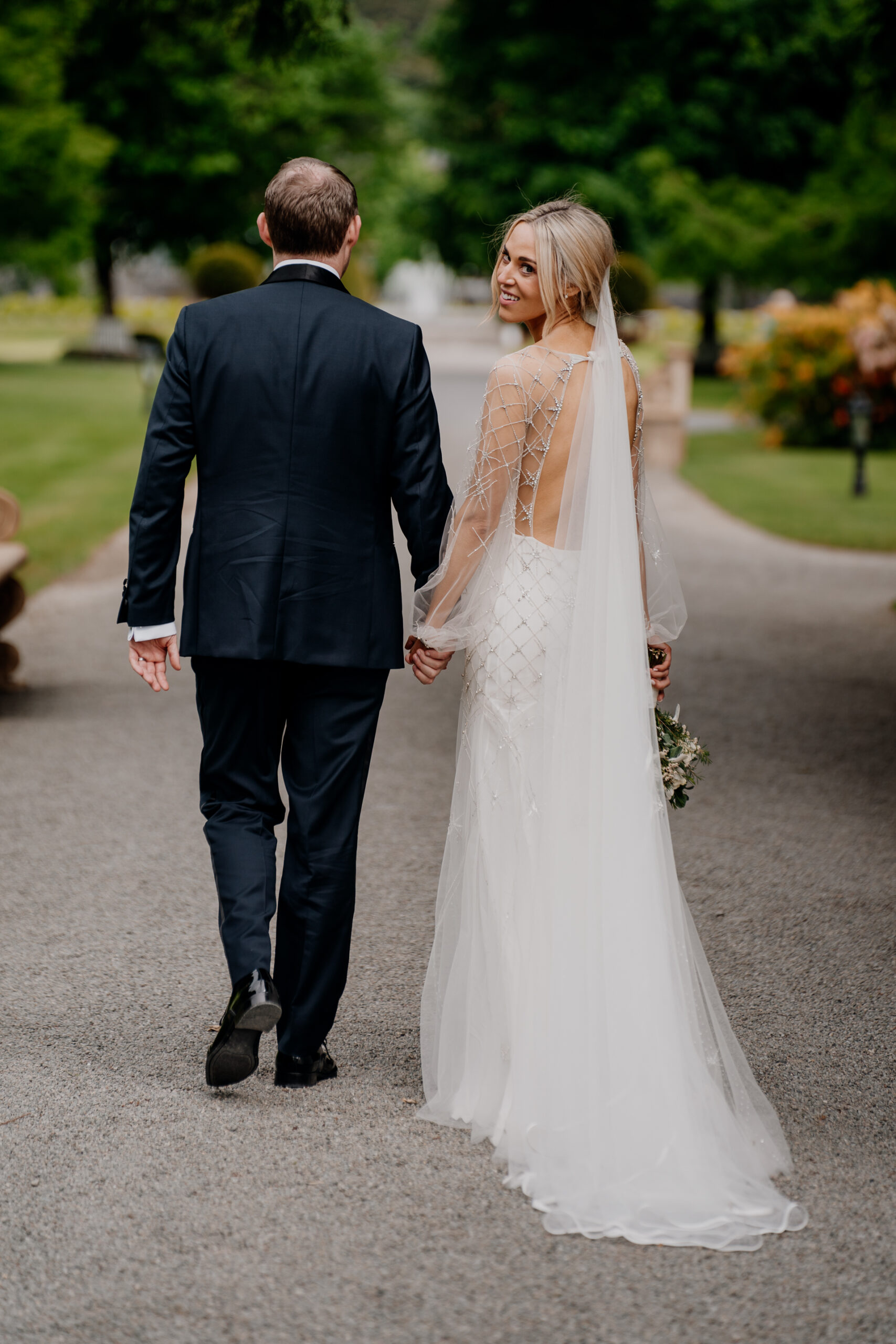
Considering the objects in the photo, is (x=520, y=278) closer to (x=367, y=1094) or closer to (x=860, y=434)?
(x=367, y=1094)

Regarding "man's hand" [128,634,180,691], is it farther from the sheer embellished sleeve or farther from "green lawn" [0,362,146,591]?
"green lawn" [0,362,146,591]

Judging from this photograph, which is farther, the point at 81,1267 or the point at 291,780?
the point at 291,780

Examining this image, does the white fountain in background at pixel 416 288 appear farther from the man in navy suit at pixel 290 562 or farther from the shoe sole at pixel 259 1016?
the shoe sole at pixel 259 1016

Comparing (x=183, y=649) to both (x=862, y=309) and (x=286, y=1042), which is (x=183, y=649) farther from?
(x=862, y=309)

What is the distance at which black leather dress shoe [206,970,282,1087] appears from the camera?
324 cm

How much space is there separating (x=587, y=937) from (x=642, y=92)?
34657 mm

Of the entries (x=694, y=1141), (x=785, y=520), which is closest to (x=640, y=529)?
(x=694, y=1141)

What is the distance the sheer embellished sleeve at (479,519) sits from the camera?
329cm

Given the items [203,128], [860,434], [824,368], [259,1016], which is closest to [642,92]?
[203,128]

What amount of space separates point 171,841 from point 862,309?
18611 millimetres

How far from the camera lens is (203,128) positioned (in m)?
38.6

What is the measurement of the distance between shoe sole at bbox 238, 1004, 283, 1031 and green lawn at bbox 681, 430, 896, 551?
38.2 feet

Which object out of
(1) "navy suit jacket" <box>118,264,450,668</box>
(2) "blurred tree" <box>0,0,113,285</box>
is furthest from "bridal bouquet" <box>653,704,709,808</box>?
(2) "blurred tree" <box>0,0,113,285</box>

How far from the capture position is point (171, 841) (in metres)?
5.50
